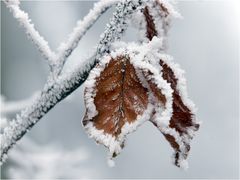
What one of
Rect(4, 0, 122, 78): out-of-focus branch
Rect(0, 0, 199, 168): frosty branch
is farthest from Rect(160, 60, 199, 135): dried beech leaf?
Rect(4, 0, 122, 78): out-of-focus branch

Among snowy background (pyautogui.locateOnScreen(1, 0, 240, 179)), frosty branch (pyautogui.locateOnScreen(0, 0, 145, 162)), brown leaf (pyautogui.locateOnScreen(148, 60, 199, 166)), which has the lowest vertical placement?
brown leaf (pyautogui.locateOnScreen(148, 60, 199, 166))

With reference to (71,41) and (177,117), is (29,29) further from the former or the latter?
(177,117)

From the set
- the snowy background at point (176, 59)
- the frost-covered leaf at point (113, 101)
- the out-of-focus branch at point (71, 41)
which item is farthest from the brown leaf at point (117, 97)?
the snowy background at point (176, 59)

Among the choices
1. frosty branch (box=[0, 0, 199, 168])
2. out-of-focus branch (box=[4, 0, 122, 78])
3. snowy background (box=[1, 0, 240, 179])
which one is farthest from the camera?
snowy background (box=[1, 0, 240, 179])

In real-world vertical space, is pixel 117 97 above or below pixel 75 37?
below

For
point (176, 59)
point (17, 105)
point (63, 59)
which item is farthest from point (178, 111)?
point (176, 59)

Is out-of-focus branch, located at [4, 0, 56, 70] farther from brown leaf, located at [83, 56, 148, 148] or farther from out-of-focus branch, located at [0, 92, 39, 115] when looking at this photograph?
brown leaf, located at [83, 56, 148, 148]

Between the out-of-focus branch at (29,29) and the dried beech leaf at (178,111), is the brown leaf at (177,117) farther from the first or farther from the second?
the out-of-focus branch at (29,29)

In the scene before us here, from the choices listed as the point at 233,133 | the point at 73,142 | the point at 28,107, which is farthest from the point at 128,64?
the point at 233,133
